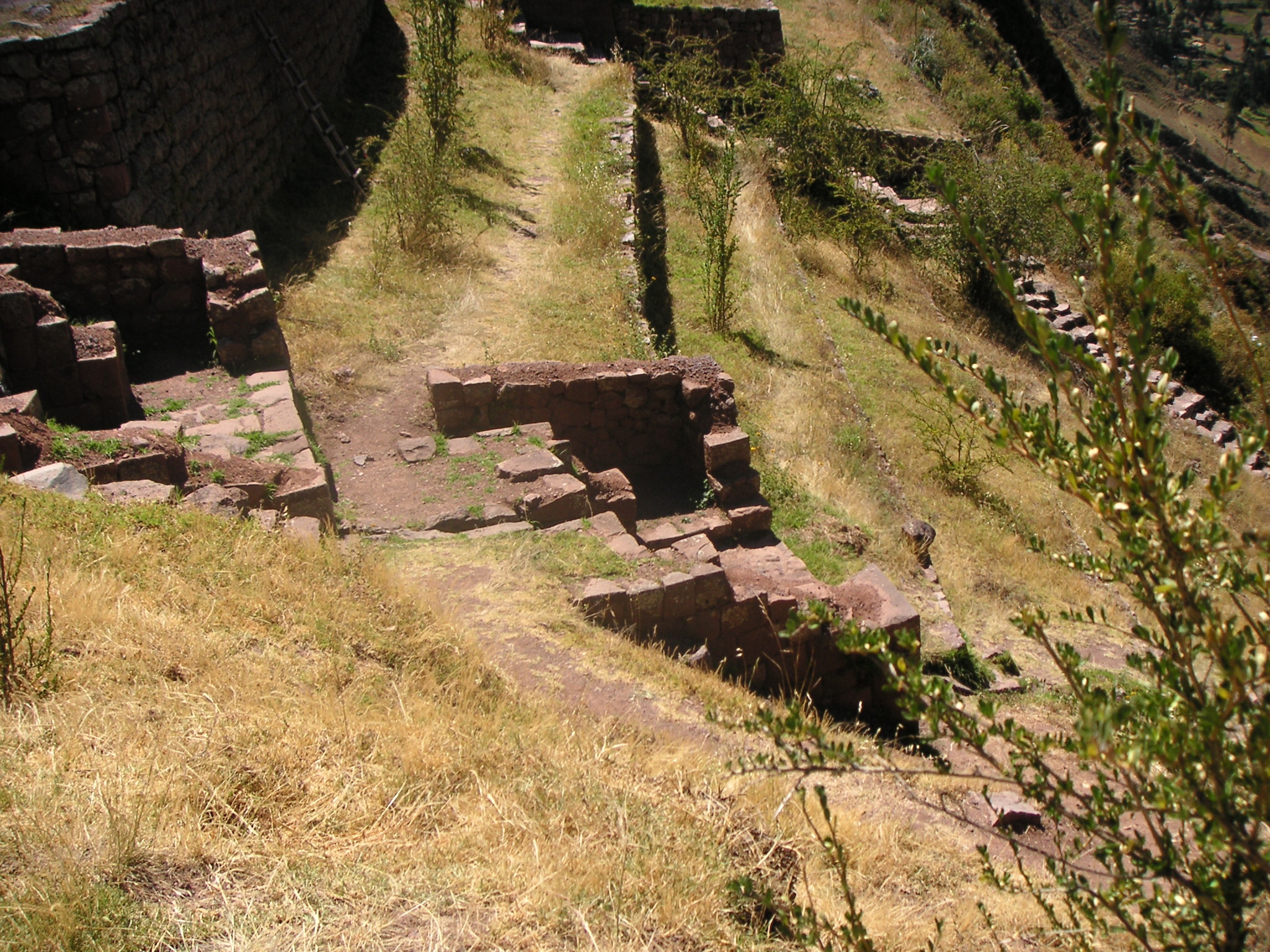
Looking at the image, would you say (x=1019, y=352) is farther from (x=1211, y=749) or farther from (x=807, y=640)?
(x=1211, y=749)

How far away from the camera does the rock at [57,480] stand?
476cm

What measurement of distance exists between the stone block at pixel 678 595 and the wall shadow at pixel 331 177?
5.74m

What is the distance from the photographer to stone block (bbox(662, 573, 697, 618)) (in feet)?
18.7

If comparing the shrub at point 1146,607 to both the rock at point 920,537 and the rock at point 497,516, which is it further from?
the rock at point 920,537

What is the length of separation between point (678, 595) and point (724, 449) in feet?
7.52

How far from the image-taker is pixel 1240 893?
6.52ft

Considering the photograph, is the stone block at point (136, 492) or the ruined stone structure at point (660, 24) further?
the ruined stone structure at point (660, 24)

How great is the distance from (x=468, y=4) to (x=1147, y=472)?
738 inches

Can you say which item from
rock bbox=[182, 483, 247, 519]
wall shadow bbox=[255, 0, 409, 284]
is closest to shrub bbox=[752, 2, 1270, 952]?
rock bbox=[182, 483, 247, 519]

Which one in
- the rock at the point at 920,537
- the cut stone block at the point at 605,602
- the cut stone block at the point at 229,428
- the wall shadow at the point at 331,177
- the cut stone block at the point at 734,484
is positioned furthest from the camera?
the wall shadow at the point at 331,177

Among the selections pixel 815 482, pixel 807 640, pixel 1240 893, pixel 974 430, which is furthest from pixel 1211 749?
pixel 974 430

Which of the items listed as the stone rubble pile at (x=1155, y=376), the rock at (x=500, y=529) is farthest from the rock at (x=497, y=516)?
the stone rubble pile at (x=1155, y=376)

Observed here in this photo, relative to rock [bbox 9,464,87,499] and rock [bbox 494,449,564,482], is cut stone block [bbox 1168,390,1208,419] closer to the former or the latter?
rock [bbox 494,449,564,482]

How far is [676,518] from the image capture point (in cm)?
773
